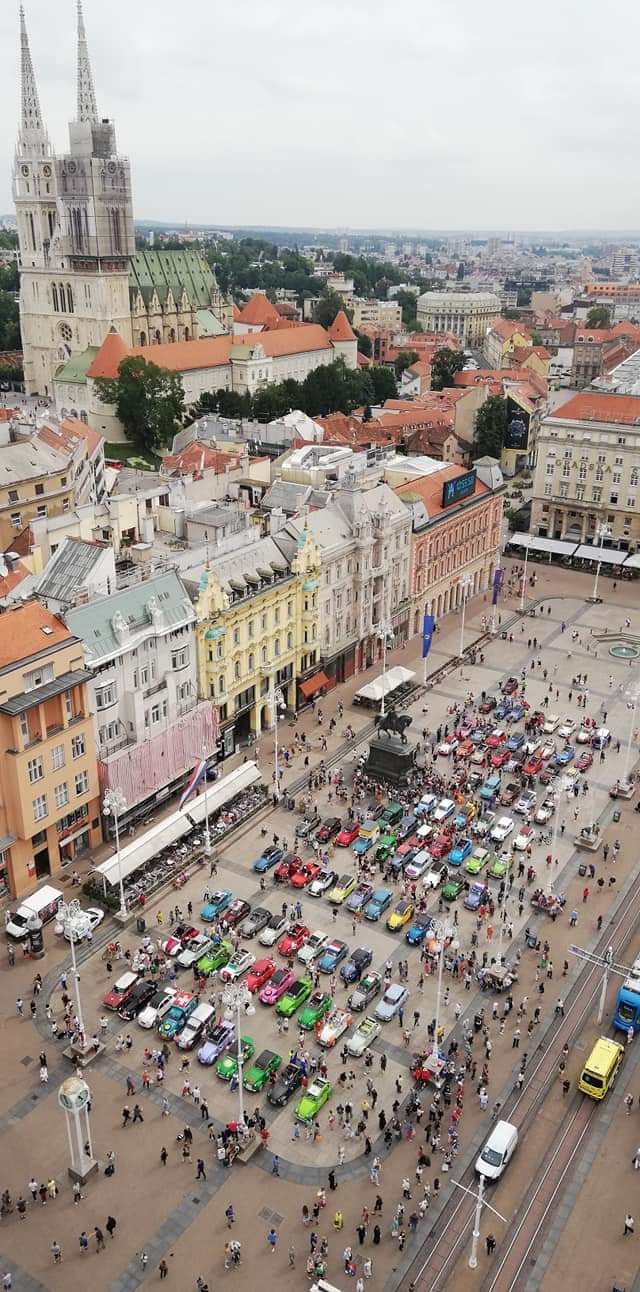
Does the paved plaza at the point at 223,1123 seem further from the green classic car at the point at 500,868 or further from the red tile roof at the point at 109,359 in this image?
the red tile roof at the point at 109,359

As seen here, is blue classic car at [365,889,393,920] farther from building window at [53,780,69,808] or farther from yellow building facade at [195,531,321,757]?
building window at [53,780,69,808]

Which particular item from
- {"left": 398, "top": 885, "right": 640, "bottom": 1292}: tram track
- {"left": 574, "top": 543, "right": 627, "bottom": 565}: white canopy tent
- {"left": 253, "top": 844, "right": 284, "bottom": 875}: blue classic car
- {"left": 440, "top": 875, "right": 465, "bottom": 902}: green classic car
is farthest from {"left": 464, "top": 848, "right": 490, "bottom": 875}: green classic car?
{"left": 574, "top": 543, "right": 627, "bottom": 565}: white canopy tent

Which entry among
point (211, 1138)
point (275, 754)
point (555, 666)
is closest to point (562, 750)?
point (555, 666)

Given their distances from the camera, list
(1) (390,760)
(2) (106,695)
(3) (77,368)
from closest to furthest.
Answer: (2) (106,695), (1) (390,760), (3) (77,368)

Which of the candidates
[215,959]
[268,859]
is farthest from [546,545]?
[215,959]

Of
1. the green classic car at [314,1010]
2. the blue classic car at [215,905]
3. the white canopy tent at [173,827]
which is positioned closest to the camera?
the green classic car at [314,1010]

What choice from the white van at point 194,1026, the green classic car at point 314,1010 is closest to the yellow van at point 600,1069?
the green classic car at point 314,1010

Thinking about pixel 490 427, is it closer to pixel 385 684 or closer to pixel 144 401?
pixel 144 401

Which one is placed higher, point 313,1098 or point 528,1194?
point 313,1098
